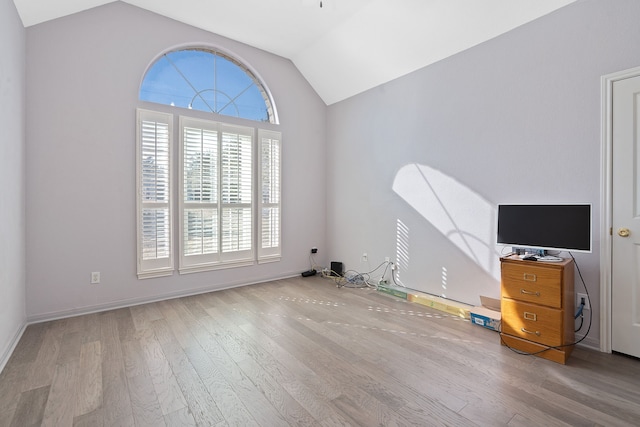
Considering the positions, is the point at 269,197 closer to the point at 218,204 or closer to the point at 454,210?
the point at 218,204

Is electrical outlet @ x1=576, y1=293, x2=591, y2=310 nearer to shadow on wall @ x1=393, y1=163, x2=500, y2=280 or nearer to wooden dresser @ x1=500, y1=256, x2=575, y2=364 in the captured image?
wooden dresser @ x1=500, y1=256, x2=575, y2=364

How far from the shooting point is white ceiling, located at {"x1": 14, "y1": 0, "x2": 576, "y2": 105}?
2.80m

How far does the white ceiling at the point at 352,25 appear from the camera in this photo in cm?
280

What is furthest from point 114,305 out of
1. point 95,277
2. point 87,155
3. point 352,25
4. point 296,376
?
point 352,25

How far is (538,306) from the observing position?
2254mm

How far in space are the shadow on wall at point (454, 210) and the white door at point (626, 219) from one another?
33.6 inches

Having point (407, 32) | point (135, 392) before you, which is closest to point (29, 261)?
point (135, 392)

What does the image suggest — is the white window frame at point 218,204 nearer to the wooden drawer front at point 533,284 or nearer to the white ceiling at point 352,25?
the white ceiling at point 352,25

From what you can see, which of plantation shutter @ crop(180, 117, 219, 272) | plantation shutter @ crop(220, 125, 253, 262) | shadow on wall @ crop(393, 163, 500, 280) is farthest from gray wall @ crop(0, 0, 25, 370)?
shadow on wall @ crop(393, 163, 500, 280)

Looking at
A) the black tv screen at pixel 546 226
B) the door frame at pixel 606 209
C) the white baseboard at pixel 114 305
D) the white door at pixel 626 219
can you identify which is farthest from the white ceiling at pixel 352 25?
the white baseboard at pixel 114 305

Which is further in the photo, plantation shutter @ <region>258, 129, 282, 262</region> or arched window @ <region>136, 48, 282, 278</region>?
plantation shutter @ <region>258, 129, 282, 262</region>

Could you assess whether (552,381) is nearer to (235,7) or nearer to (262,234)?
(262,234)

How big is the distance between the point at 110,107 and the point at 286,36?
7.64ft

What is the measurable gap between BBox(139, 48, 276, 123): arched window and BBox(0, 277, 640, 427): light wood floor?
2567mm
